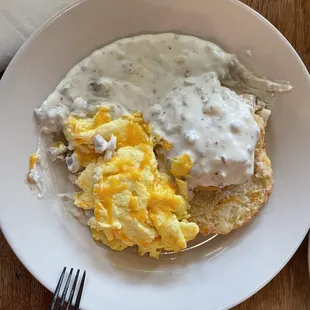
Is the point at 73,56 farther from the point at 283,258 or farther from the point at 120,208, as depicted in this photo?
the point at 283,258

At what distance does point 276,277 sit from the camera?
179 centimetres

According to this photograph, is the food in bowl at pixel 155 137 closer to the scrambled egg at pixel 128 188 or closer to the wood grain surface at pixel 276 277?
the scrambled egg at pixel 128 188

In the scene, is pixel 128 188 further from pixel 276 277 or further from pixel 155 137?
pixel 276 277

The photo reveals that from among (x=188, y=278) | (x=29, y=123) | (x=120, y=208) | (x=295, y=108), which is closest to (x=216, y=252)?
(x=188, y=278)

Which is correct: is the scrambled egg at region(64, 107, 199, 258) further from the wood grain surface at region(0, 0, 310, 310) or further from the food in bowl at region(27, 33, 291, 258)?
the wood grain surface at region(0, 0, 310, 310)

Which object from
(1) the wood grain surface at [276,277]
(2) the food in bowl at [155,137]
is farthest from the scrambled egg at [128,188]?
(1) the wood grain surface at [276,277]

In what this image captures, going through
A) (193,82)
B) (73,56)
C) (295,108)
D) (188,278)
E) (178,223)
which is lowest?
(188,278)

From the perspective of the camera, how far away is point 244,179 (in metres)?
1.59

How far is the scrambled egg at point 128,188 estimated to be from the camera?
1526mm

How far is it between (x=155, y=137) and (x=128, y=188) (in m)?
0.16

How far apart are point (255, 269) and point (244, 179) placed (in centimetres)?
27

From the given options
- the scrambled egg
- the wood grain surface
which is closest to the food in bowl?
the scrambled egg

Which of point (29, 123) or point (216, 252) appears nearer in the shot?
point (29, 123)

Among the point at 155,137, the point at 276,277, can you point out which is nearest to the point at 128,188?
the point at 155,137
